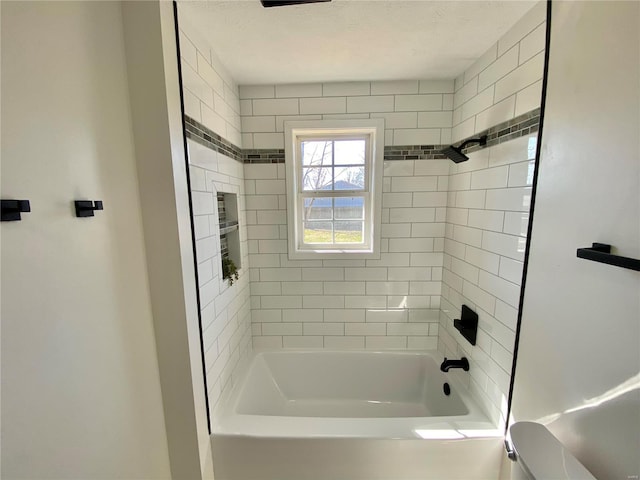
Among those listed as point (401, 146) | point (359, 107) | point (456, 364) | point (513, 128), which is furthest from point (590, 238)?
point (359, 107)

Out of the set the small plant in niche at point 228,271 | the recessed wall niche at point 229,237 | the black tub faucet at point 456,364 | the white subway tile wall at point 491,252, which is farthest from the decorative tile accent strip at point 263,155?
the black tub faucet at point 456,364

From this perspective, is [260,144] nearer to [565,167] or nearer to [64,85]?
[64,85]

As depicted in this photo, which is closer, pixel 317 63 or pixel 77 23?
pixel 77 23

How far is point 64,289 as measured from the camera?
68 centimetres

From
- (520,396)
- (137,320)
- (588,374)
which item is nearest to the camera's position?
(588,374)

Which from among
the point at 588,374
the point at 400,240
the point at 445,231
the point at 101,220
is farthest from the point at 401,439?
the point at 101,220

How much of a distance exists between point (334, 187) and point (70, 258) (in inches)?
61.5

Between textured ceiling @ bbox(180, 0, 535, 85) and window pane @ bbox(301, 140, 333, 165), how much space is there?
439mm

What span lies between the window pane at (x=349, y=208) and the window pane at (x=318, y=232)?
123 millimetres

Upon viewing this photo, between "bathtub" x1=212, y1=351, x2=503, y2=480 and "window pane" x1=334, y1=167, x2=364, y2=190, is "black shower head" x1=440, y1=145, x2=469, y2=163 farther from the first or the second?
"bathtub" x1=212, y1=351, x2=503, y2=480

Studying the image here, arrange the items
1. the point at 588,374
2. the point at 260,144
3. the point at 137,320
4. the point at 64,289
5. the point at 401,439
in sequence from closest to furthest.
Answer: the point at 64,289 → the point at 588,374 → the point at 137,320 → the point at 401,439 → the point at 260,144

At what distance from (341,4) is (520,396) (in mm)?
1896

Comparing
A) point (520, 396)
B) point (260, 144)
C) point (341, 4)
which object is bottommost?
point (520, 396)

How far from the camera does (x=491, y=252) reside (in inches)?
51.3
